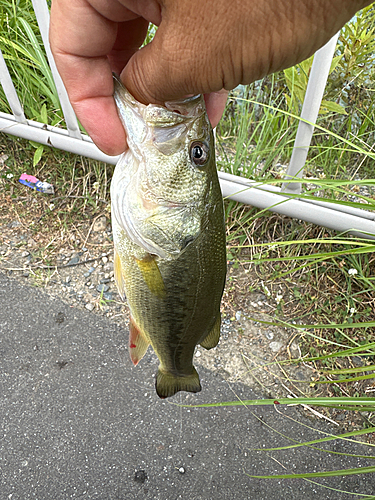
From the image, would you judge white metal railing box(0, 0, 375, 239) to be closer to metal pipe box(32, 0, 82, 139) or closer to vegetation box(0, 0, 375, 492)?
metal pipe box(32, 0, 82, 139)

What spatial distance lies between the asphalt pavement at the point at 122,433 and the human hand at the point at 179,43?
5.11ft

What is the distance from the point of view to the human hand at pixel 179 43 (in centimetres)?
75

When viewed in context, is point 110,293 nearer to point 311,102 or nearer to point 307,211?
point 307,211

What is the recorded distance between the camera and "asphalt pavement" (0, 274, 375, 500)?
1.99 m

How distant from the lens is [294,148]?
2.15 m

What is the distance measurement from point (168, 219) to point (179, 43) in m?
0.53

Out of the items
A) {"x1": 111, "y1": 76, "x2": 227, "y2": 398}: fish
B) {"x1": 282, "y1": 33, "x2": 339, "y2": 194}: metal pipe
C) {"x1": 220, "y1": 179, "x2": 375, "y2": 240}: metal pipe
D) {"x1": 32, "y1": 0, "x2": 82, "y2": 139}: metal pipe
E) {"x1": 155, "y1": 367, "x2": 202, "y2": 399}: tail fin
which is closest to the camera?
{"x1": 111, "y1": 76, "x2": 227, "y2": 398}: fish

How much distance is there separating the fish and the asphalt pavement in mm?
974

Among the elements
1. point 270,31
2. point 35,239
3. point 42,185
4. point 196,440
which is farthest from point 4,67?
point 196,440

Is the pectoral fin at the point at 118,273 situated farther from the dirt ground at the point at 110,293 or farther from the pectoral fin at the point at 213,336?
the dirt ground at the point at 110,293

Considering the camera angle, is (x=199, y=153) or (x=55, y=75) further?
(x=55, y=75)

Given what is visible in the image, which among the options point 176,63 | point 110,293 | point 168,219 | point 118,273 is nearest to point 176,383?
point 118,273

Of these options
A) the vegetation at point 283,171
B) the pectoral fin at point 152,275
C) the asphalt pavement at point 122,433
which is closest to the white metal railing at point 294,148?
the vegetation at point 283,171

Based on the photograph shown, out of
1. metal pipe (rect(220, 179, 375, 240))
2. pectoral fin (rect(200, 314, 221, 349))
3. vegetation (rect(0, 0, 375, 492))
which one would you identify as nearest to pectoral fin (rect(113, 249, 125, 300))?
pectoral fin (rect(200, 314, 221, 349))
